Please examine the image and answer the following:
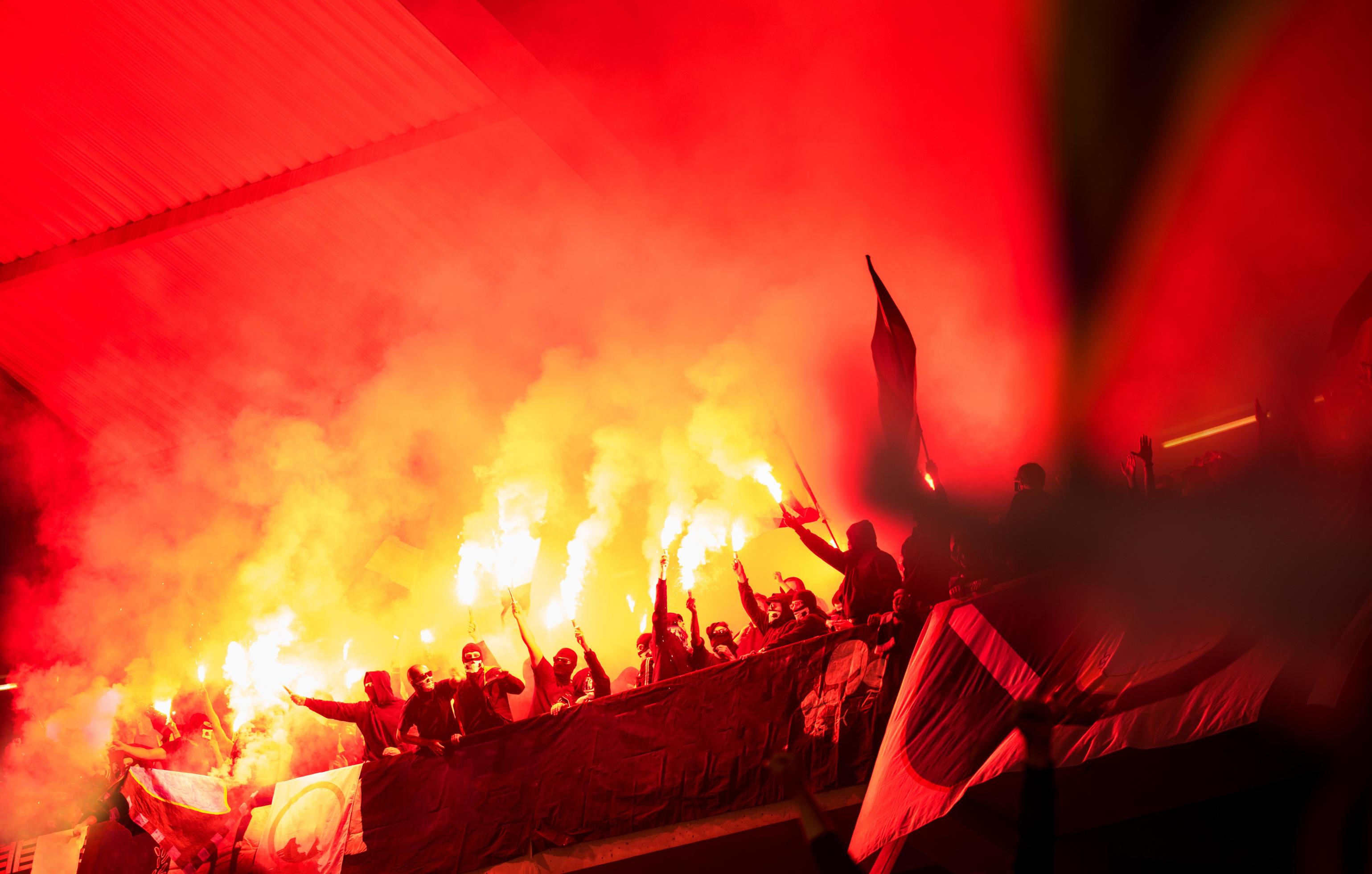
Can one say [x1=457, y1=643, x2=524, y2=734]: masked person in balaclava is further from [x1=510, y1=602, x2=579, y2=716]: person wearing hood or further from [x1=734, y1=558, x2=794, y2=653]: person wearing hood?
[x1=734, y1=558, x2=794, y2=653]: person wearing hood

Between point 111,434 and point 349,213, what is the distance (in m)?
4.86

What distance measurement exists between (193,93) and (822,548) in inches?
236

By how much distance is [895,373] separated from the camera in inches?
247

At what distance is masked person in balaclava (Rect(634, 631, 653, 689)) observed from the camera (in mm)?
5641

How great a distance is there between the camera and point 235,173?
7621 millimetres

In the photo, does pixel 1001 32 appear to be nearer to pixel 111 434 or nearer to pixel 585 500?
pixel 585 500

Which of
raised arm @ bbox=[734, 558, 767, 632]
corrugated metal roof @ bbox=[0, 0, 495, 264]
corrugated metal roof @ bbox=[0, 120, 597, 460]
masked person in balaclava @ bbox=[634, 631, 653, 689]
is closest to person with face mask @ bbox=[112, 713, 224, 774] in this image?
masked person in balaclava @ bbox=[634, 631, 653, 689]

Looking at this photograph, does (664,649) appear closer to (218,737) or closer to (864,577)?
(864,577)

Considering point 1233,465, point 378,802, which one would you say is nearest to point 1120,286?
point 1233,465

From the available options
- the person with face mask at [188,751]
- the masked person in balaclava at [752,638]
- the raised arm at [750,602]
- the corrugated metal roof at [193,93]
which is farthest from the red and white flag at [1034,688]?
the corrugated metal roof at [193,93]

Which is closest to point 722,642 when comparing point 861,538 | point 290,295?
point 861,538

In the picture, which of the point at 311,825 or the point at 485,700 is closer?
the point at 311,825

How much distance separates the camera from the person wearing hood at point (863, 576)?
15.2 feet

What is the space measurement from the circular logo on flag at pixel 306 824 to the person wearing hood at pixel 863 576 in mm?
3138
